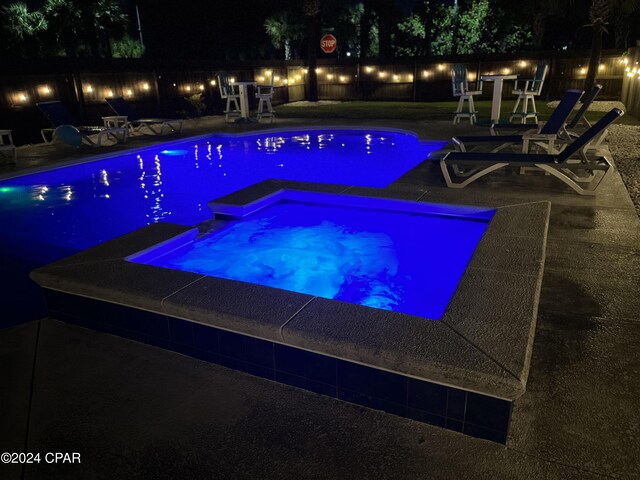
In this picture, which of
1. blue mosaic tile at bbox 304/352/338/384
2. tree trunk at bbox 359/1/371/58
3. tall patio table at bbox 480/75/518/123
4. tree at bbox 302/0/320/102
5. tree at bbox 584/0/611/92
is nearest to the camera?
blue mosaic tile at bbox 304/352/338/384

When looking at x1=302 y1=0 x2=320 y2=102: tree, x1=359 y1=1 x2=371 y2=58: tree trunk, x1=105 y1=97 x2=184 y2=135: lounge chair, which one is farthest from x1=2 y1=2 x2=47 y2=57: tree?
x1=359 y1=1 x2=371 y2=58: tree trunk

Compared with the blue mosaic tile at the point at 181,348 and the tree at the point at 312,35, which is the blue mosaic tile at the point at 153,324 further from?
the tree at the point at 312,35

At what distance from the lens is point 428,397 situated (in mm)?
2291

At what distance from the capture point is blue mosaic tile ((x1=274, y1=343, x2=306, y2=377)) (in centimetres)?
260

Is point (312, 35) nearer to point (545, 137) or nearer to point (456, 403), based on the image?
point (545, 137)

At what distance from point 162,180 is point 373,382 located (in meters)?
7.81

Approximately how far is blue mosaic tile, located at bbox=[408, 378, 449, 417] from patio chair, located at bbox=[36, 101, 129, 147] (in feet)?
37.2

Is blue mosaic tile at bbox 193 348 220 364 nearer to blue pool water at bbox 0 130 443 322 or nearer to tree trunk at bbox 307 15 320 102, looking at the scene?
blue pool water at bbox 0 130 443 322

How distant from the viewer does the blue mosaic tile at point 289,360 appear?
102 inches

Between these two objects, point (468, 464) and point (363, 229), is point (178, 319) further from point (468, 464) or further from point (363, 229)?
point (363, 229)

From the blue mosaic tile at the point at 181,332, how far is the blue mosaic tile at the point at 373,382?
1.05m

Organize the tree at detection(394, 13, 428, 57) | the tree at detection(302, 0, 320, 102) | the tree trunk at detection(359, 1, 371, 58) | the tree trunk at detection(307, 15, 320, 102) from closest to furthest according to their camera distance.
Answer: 1. the tree at detection(302, 0, 320, 102)
2. the tree trunk at detection(307, 15, 320, 102)
3. the tree trunk at detection(359, 1, 371, 58)
4. the tree at detection(394, 13, 428, 57)

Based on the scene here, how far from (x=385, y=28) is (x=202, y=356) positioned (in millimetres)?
33905

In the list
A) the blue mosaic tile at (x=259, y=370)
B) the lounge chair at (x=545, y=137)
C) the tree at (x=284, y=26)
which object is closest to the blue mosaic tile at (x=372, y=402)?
the blue mosaic tile at (x=259, y=370)
